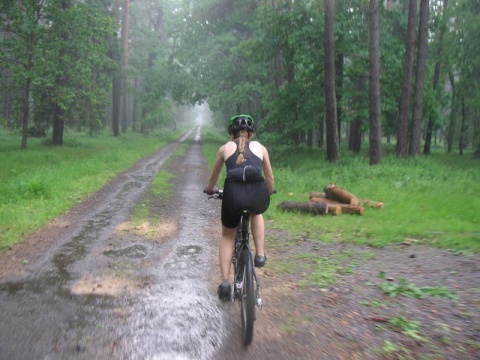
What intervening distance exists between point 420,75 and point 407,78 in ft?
5.08

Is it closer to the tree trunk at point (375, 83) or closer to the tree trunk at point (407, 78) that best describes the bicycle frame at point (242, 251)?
the tree trunk at point (375, 83)

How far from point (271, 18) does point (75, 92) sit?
10742mm

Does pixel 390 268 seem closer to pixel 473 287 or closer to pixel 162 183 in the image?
pixel 473 287

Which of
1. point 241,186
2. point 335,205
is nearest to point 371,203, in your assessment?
point 335,205

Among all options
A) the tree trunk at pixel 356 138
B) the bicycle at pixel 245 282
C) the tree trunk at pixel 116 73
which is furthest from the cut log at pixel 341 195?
the tree trunk at pixel 116 73

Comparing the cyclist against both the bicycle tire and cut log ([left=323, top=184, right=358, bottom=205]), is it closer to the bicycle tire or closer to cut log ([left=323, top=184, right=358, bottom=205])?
the bicycle tire

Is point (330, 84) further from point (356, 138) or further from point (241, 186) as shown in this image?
point (241, 186)

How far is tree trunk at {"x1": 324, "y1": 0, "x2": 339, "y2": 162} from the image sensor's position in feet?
54.9

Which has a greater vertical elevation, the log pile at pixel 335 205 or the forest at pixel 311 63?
the forest at pixel 311 63

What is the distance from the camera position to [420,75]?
18.8m

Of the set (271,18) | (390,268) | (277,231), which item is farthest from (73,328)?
(271,18)

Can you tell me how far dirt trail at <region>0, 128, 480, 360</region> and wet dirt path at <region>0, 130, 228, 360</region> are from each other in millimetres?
16

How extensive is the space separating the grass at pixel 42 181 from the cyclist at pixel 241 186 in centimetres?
434

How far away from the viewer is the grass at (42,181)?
8164 millimetres
